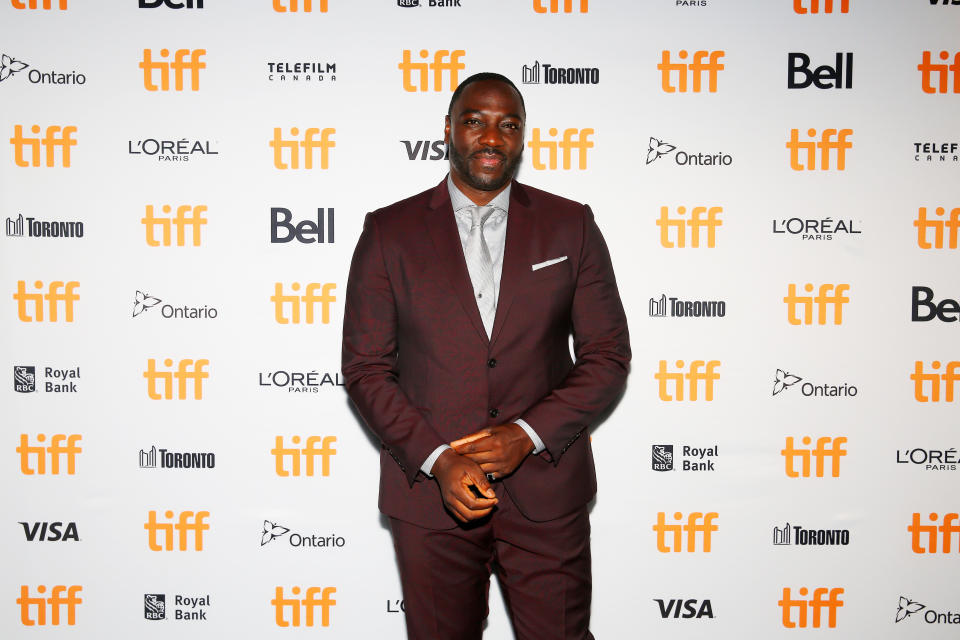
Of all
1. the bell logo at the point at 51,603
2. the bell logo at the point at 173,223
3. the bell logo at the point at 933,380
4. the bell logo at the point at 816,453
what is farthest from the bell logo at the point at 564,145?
the bell logo at the point at 51,603

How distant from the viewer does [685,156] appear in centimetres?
257

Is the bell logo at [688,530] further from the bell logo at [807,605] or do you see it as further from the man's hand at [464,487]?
the man's hand at [464,487]

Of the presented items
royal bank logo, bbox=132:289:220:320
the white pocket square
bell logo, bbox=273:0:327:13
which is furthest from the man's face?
royal bank logo, bbox=132:289:220:320

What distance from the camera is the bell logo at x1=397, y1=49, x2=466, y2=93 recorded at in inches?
99.4

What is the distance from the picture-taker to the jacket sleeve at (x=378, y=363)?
5.74 ft

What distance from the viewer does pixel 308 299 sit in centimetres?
258

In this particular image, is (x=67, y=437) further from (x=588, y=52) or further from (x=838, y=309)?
(x=838, y=309)

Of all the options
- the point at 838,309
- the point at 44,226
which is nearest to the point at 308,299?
the point at 44,226

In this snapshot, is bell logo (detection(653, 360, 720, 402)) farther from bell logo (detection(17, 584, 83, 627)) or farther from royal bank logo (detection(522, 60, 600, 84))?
bell logo (detection(17, 584, 83, 627))

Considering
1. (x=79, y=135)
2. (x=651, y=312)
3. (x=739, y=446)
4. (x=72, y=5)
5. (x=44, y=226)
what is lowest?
(x=739, y=446)

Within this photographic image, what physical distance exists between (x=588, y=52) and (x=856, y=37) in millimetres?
973

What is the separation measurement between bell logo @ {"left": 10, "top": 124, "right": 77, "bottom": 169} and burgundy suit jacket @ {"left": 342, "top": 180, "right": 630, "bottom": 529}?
1392mm

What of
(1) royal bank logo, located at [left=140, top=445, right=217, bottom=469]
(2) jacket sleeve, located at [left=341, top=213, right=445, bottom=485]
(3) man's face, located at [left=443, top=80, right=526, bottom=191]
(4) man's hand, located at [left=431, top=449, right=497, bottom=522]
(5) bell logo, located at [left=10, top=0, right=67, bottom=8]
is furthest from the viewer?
(1) royal bank logo, located at [left=140, top=445, right=217, bottom=469]

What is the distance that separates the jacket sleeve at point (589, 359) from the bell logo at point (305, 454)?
110cm
